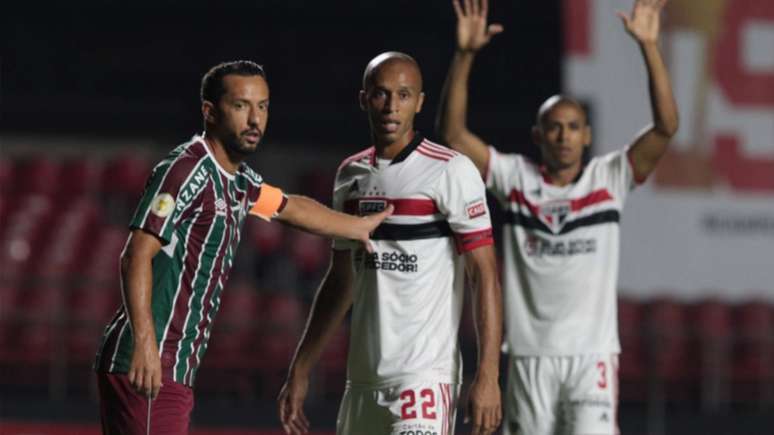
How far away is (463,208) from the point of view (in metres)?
4.52

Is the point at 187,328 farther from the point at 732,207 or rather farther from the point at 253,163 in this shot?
the point at 253,163

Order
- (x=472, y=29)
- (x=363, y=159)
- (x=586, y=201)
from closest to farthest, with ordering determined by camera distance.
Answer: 1. (x=363, y=159)
2. (x=472, y=29)
3. (x=586, y=201)

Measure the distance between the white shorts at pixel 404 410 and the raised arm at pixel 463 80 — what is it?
55.6 inches

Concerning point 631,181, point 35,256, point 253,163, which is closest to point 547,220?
point 631,181

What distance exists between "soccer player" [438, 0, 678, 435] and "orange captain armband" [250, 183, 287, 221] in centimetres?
125

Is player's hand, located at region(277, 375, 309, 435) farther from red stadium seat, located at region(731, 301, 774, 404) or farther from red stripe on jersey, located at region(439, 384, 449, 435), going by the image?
red stadium seat, located at region(731, 301, 774, 404)

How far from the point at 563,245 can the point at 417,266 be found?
123cm

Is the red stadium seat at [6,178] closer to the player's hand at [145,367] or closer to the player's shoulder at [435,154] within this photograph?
the player's shoulder at [435,154]

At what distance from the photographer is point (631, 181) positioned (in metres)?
5.79

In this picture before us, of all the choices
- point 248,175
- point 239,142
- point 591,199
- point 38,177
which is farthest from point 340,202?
point 38,177

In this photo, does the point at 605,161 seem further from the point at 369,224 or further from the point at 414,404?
the point at 414,404

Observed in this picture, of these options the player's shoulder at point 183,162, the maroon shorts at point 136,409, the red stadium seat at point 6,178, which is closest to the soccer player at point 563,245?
the player's shoulder at point 183,162

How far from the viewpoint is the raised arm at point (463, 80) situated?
5355mm

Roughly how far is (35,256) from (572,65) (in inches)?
192
